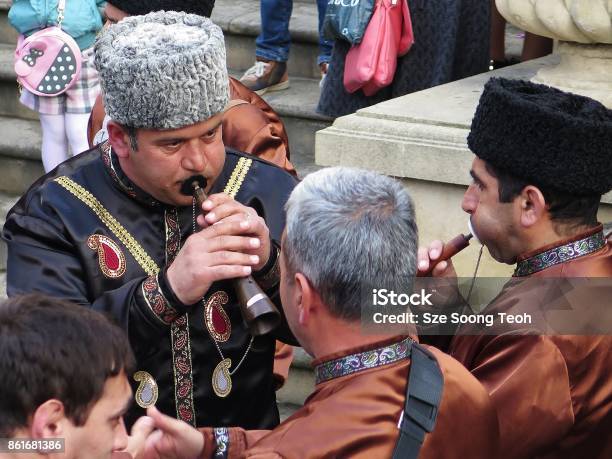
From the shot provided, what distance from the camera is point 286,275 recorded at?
2.64 m

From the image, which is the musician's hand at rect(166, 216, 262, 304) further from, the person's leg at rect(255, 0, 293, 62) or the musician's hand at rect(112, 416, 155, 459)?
the person's leg at rect(255, 0, 293, 62)

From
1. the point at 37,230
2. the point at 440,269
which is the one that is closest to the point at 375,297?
the point at 440,269

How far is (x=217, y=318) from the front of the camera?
3.35 meters

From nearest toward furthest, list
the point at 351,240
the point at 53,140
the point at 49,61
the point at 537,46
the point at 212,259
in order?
the point at 351,240 → the point at 212,259 → the point at 49,61 → the point at 537,46 → the point at 53,140

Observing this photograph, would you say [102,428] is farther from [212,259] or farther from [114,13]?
[114,13]

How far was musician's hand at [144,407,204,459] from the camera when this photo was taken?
2.72m

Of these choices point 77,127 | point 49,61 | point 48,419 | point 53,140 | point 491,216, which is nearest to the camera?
point 48,419

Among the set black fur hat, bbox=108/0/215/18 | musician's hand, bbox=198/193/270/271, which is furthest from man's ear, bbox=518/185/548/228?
black fur hat, bbox=108/0/215/18

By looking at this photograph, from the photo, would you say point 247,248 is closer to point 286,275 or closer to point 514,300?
point 286,275

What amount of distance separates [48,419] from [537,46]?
15.4 feet

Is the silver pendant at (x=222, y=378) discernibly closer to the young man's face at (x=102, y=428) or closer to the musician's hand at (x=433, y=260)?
the musician's hand at (x=433, y=260)

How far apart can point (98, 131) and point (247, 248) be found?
1.81m

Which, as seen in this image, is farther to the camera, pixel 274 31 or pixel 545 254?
pixel 274 31

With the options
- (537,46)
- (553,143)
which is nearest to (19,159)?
(537,46)
